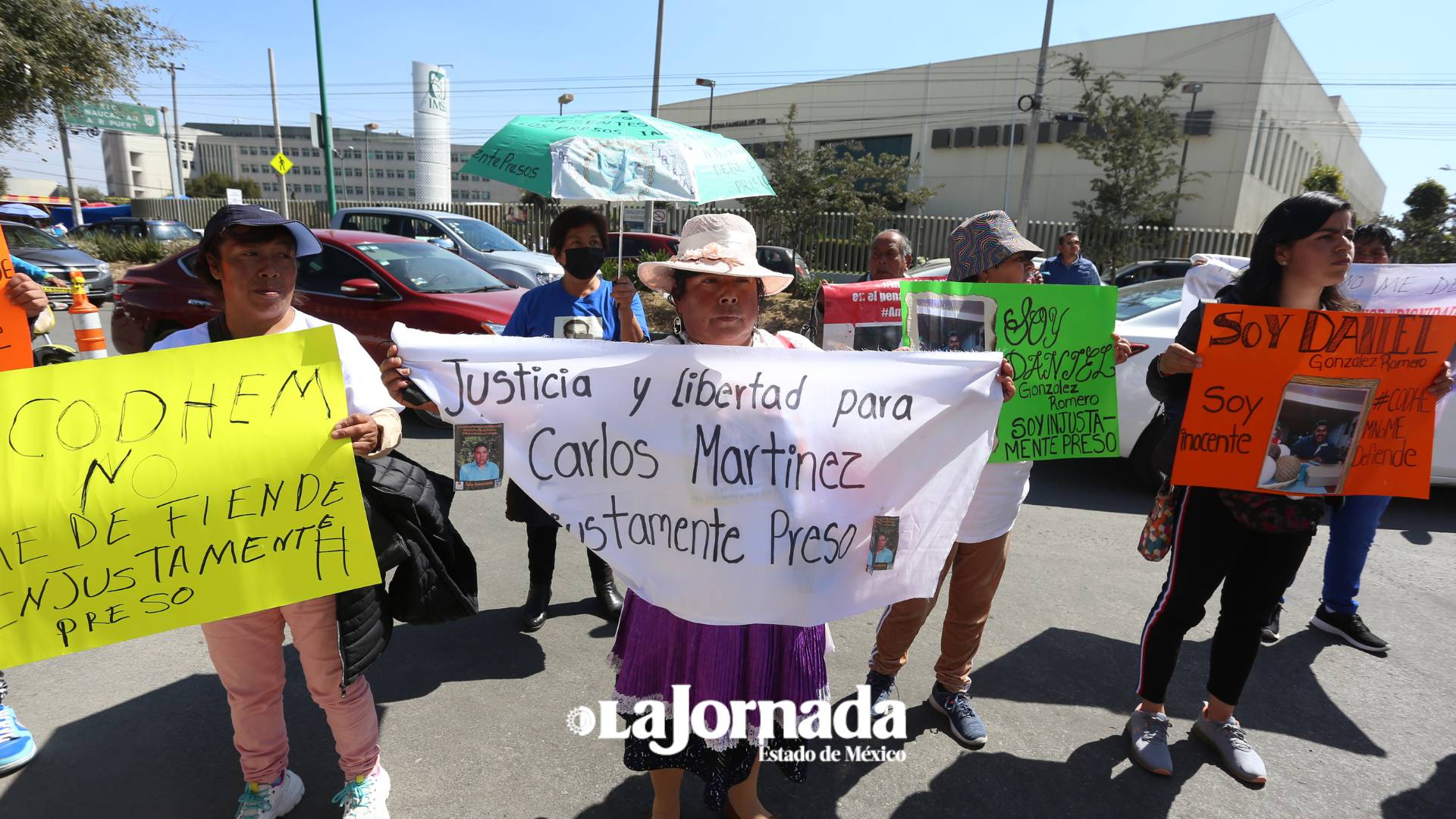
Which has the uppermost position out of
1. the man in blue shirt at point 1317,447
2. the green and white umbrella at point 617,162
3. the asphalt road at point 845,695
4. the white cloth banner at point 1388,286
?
the green and white umbrella at point 617,162

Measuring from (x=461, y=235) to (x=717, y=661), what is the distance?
1226 centimetres

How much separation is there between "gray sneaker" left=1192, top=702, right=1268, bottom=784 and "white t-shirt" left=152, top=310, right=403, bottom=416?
9.82 ft

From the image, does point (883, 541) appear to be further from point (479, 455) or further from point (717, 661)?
point (479, 455)

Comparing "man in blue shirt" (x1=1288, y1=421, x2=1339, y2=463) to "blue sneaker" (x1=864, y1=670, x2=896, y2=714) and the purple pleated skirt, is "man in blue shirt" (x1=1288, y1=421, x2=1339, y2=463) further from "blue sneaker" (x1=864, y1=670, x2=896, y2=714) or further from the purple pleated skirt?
the purple pleated skirt

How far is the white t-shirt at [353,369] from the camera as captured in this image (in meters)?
2.03

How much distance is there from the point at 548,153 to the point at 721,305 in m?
1.88

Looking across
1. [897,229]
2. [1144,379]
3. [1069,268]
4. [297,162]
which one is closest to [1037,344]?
[1144,379]

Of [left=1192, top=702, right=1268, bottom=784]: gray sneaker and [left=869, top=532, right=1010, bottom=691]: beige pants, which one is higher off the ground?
[left=869, top=532, right=1010, bottom=691]: beige pants

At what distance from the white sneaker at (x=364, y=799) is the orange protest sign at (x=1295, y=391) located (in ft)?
8.90

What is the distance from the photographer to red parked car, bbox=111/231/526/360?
22.4ft

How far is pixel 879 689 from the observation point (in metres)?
2.92

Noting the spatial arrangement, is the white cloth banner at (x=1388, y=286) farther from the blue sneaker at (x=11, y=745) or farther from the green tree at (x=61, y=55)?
the green tree at (x=61, y=55)

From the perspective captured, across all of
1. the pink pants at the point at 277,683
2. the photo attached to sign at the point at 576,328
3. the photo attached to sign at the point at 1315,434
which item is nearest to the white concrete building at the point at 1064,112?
the photo attached to sign at the point at 576,328

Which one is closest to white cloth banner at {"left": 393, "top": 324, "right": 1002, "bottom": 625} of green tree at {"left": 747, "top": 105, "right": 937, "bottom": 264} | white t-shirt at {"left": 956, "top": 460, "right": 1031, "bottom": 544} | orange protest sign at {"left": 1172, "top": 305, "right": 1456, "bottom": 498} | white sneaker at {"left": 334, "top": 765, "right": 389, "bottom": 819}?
white t-shirt at {"left": 956, "top": 460, "right": 1031, "bottom": 544}
